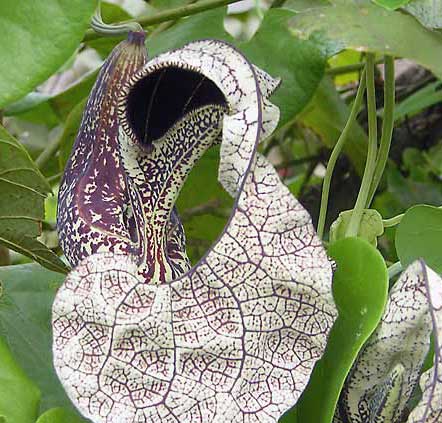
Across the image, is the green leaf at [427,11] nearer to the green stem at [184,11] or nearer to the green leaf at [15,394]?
the green stem at [184,11]

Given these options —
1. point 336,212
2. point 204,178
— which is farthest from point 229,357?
point 336,212

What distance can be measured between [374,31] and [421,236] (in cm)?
16

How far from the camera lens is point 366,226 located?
0.56 meters

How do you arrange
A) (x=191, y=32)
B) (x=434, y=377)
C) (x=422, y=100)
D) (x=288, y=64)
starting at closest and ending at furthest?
(x=434, y=377), (x=288, y=64), (x=191, y=32), (x=422, y=100)

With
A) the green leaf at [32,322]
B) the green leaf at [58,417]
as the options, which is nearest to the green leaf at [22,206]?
the green leaf at [32,322]

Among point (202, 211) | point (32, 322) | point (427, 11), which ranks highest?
A: point (427, 11)

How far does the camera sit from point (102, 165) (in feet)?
1.73

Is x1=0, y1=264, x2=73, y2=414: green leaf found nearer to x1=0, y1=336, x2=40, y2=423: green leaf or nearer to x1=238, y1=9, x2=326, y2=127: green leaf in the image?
x1=0, y1=336, x2=40, y2=423: green leaf

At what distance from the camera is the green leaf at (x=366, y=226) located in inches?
22.0

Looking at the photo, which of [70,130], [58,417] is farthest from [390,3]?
[70,130]

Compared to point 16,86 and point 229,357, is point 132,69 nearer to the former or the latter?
point 16,86

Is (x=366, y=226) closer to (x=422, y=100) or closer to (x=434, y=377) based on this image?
(x=434, y=377)

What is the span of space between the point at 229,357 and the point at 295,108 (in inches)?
11.3

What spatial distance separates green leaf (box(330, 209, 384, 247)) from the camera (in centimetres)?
56
